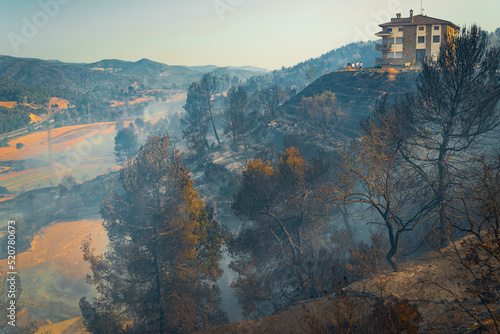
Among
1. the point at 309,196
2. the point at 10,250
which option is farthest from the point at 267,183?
the point at 10,250

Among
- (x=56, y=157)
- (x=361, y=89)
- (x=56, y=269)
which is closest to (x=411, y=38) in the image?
(x=361, y=89)

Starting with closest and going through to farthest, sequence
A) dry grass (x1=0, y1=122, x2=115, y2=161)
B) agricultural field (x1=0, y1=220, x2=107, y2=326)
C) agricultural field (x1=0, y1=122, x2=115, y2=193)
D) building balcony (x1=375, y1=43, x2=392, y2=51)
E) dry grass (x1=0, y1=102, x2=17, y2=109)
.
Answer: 1. agricultural field (x1=0, y1=220, x2=107, y2=326)
2. building balcony (x1=375, y1=43, x2=392, y2=51)
3. agricultural field (x1=0, y1=122, x2=115, y2=193)
4. dry grass (x1=0, y1=122, x2=115, y2=161)
5. dry grass (x1=0, y1=102, x2=17, y2=109)

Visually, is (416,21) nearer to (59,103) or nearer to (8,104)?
(8,104)

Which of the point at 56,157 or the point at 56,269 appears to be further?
the point at 56,157

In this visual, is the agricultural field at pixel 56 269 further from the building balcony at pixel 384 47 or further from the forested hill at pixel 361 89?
the building balcony at pixel 384 47

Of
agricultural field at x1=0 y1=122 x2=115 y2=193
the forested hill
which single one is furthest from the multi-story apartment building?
agricultural field at x1=0 y1=122 x2=115 y2=193

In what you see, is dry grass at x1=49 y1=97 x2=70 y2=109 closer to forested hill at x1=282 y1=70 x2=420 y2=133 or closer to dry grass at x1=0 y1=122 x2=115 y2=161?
dry grass at x1=0 y1=122 x2=115 y2=161

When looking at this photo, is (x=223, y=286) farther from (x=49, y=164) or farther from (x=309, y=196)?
(x=49, y=164)

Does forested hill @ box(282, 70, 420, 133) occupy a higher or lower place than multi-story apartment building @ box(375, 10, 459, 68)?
lower
